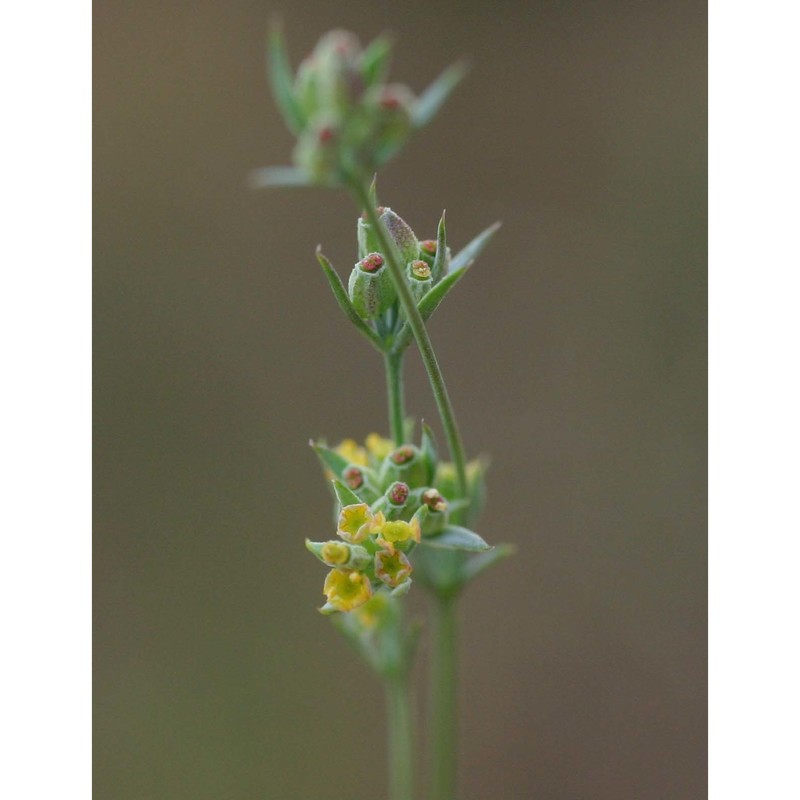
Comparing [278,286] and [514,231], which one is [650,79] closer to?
[514,231]

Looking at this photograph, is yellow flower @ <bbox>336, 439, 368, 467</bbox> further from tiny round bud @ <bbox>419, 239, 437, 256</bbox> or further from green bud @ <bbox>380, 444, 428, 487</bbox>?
tiny round bud @ <bbox>419, 239, 437, 256</bbox>

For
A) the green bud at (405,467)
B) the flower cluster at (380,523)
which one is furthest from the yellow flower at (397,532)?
the green bud at (405,467)

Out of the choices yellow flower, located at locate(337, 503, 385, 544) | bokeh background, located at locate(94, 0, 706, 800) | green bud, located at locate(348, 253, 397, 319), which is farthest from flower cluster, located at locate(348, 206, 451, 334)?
bokeh background, located at locate(94, 0, 706, 800)

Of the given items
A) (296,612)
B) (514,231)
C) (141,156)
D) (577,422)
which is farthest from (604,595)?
(141,156)

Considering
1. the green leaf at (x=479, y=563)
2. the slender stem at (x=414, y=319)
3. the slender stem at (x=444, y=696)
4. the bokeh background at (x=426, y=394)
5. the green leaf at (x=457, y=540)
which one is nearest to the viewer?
the slender stem at (x=414, y=319)

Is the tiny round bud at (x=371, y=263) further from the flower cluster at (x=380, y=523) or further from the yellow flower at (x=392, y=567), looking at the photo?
the yellow flower at (x=392, y=567)

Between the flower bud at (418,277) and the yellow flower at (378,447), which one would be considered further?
the yellow flower at (378,447)

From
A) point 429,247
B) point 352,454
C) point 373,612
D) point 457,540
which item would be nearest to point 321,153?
point 429,247
